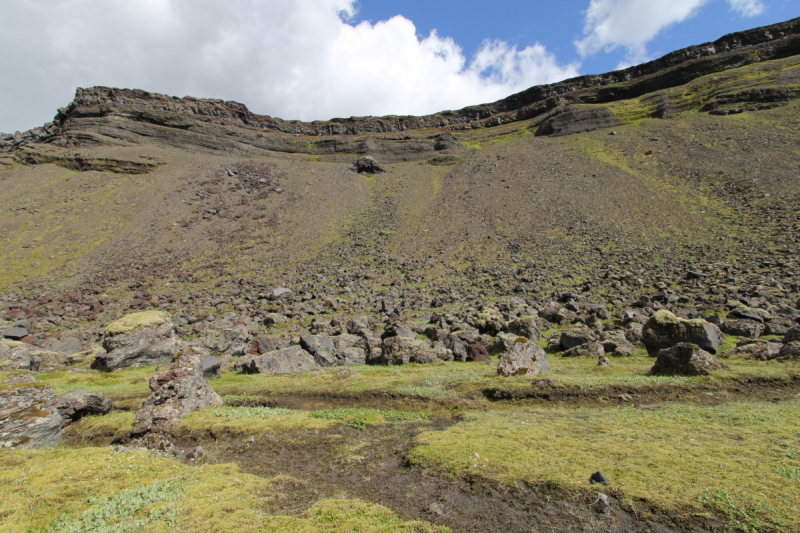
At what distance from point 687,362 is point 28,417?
64.8 feet

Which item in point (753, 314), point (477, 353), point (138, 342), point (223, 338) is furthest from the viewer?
point (223, 338)

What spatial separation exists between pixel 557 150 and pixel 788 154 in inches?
1147

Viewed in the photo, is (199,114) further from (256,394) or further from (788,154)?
(788,154)

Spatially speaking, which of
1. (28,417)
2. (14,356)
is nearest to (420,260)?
(14,356)

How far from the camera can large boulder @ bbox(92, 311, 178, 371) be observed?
1895 cm

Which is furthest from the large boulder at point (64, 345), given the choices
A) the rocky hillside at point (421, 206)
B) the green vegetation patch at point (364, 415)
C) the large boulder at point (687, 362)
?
the large boulder at point (687, 362)

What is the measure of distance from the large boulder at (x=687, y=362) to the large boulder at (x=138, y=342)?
2424cm

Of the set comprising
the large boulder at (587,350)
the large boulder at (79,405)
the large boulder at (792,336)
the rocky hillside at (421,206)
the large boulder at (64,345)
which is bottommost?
the large boulder at (587,350)

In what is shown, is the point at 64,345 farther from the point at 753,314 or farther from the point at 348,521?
the point at 753,314

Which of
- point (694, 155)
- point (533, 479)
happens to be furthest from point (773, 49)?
point (533, 479)

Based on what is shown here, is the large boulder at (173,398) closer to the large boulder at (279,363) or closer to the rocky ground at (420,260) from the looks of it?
the rocky ground at (420,260)

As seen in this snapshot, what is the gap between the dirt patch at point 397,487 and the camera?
17.8 feet

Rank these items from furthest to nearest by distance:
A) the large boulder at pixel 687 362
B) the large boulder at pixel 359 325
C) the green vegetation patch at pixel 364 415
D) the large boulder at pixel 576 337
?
the large boulder at pixel 359 325
the large boulder at pixel 576 337
the large boulder at pixel 687 362
the green vegetation patch at pixel 364 415

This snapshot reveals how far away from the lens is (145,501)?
19.4 ft
